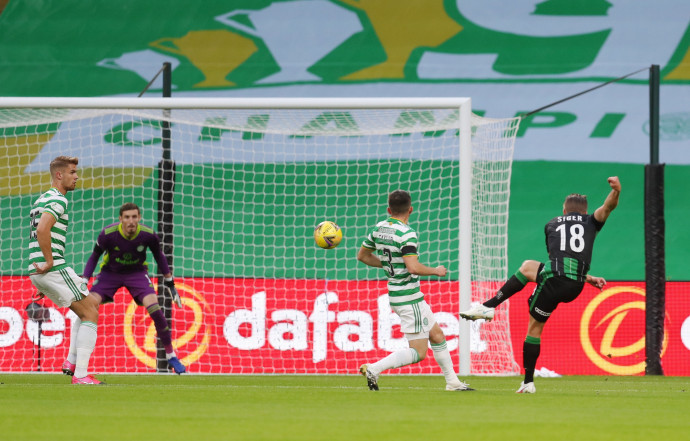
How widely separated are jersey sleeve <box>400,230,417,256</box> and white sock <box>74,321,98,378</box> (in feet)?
9.02

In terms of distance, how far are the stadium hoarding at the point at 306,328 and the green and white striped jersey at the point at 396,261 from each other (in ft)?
13.6

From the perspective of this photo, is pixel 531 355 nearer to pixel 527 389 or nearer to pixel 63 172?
pixel 527 389

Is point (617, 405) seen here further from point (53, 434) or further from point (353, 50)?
point (353, 50)

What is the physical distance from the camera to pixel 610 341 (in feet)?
38.6

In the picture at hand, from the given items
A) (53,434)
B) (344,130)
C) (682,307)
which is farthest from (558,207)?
(53,434)

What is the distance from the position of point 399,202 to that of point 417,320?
0.89 m

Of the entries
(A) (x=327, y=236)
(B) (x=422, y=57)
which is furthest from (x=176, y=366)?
(B) (x=422, y=57)

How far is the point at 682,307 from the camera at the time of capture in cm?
1183

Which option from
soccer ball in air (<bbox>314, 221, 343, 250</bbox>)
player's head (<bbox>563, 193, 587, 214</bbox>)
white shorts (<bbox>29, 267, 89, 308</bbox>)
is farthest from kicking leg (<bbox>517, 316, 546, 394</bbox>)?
white shorts (<bbox>29, 267, 89, 308</bbox>)

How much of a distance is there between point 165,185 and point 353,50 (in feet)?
20.8

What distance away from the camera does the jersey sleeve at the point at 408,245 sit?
24.3ft

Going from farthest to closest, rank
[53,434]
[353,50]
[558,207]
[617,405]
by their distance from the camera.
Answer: [353,50]
[558,207]
[617,405]
[53,434]

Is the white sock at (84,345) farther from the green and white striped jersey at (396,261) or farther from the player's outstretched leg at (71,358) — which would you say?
the green and white striped jersey at (396,261)

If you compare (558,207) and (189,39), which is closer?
(558,207)
